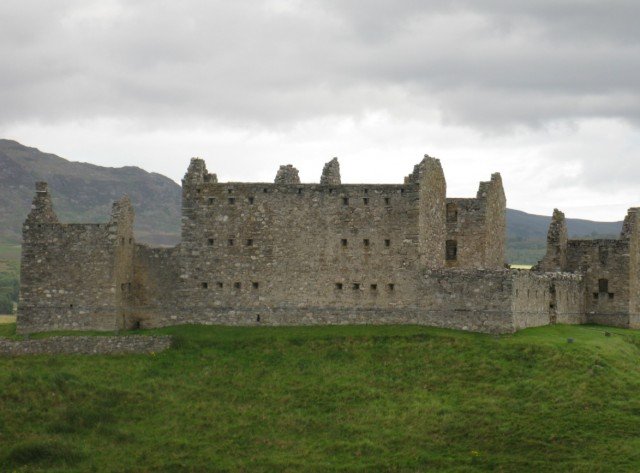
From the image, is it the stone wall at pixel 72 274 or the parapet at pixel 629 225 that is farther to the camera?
the parapet at pixel 629 225

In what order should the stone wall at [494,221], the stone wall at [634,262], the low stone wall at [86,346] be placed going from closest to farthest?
the low stone wall at [86,346]
the stone wall at [494,221]
the stone wall at [634,262]

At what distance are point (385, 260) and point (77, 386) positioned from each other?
18851mm

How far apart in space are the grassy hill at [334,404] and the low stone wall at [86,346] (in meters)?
0.88

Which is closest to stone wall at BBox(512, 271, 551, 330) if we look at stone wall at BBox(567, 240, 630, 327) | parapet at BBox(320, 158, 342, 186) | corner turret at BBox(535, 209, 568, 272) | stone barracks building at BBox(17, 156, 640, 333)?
stone barracks building at BBox(17, 156, 640, 333)

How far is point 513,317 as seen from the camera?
5894cm

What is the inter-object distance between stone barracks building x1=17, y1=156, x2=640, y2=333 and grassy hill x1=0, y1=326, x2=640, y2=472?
2.37 m

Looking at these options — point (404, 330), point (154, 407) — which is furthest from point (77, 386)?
point (404, 330)

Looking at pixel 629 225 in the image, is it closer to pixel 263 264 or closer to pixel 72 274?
pixel 263 264

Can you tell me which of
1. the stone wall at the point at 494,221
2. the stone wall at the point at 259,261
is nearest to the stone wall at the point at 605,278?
the stone wall at the point at 494,221

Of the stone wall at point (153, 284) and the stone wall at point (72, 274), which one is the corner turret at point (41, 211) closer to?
the stone wall at point (72, 274)

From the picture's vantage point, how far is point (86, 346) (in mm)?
58531

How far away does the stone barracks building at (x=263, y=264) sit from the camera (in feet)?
201

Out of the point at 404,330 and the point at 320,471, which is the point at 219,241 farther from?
the point at 320,471

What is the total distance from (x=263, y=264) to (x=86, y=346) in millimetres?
11062
